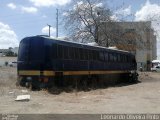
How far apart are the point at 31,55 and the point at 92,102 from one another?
7036mm

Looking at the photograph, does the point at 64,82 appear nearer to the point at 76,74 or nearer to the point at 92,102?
the point at 76,74

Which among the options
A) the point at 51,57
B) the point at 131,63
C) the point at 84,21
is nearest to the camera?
the point at 51,57

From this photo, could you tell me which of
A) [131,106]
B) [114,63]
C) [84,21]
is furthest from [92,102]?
[84,21]

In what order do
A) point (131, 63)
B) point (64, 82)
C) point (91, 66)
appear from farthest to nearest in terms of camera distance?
point (131, 63) < point (91, 66) < point (64, 82)

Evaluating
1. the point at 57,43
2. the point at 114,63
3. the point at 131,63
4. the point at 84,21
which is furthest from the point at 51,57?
the point at 84,21

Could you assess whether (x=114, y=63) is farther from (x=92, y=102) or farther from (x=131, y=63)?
(x=92, y=102)

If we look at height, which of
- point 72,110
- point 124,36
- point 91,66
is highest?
point 124,36

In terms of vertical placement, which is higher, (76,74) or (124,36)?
(124,36)

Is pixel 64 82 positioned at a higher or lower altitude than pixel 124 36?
lower

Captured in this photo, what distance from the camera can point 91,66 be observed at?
91.0ft

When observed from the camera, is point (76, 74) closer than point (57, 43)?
No

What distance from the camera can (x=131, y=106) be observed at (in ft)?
52.1

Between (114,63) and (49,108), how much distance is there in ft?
64.0

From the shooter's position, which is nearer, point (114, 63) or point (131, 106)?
point (131, 106)
